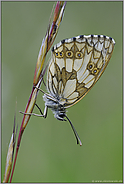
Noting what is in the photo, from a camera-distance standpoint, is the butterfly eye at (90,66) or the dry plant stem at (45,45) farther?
the butterfly eye at (90,66)

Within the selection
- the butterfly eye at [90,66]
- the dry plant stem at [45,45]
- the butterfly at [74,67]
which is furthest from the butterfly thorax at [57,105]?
the butterfly eye at [90,66]

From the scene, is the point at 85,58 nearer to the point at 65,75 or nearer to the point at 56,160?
the point at 65,75

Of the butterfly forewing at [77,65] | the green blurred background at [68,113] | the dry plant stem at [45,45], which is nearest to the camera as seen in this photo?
the dry plant stem at [45,45]

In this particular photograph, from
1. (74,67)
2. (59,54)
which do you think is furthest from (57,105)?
(59,54)

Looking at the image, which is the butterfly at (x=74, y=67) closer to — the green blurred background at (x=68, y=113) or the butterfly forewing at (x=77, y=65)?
the butterfly forewing at (x=77, y=65)

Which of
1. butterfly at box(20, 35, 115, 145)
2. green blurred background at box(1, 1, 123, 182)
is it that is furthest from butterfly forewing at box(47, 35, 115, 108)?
green blurred background at box(1, 1, 123, 182)

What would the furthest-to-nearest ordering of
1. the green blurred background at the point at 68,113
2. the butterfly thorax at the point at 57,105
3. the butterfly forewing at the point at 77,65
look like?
the green blurred background at the point at 68,113 → the butterfly thorax at the point at 57,105 → the butterfly forewing at the point at 77,65

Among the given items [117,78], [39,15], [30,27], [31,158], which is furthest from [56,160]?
[39,15]
